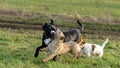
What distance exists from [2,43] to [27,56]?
78.4 inches

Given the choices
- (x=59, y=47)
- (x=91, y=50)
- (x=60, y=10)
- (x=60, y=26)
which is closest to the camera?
(x=59, y=47)

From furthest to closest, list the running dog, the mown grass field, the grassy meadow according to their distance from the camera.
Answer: the mown grass field → the grassy meadow → the running dog

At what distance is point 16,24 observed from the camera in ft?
61.7

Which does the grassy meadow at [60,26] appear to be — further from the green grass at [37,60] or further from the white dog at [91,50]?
the white dog at [91,50]

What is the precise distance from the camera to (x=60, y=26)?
19375 millimetres

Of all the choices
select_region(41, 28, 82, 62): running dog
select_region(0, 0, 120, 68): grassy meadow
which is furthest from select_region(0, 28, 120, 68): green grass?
select_region(41, 28, 82, 62): running dog

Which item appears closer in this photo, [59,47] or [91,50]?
[59,47]

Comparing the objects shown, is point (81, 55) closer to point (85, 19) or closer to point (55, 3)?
point (85, 19)

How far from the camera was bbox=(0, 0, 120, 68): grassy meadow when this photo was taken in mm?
9664

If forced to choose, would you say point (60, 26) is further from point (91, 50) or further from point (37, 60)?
point (37, 60)

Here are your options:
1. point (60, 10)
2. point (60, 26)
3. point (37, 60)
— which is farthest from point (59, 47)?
point (60, 10)

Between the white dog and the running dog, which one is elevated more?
the running dog

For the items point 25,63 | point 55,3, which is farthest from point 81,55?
point 55,3

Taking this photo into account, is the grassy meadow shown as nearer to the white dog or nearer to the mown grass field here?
the mown grass field
